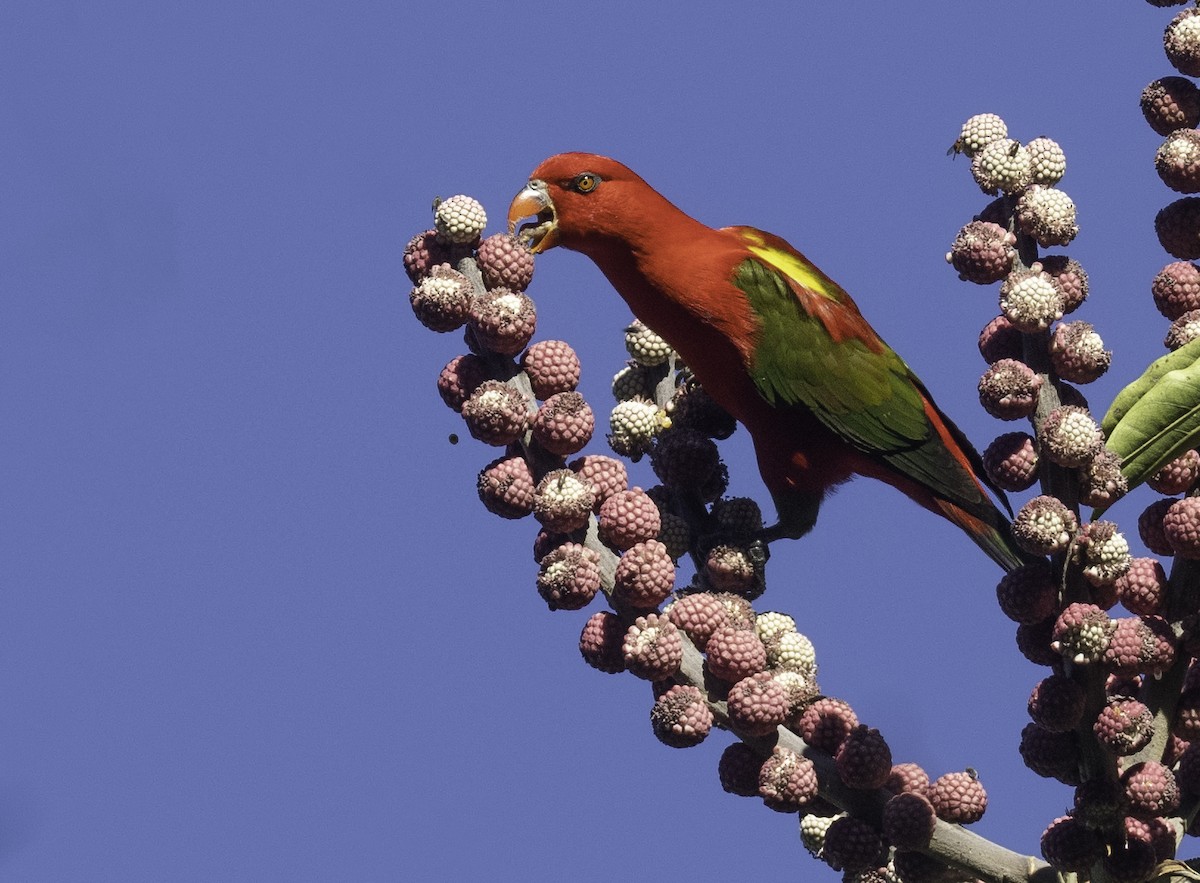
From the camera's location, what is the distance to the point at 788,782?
3.59 metres

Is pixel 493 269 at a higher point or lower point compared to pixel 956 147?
lower

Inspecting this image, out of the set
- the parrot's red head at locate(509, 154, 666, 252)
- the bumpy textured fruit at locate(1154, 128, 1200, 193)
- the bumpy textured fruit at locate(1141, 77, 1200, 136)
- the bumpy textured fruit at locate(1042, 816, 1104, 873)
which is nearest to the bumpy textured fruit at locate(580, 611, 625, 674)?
the bumpy textured fruit at locate(1042, 816, 1104, 873)

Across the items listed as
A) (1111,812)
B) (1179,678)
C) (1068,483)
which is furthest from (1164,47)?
(1111,812)

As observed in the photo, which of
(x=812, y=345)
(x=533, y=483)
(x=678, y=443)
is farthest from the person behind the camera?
(x=812, y=345)

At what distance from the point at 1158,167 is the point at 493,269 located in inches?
73.0

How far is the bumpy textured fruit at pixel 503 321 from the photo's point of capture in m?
3.78

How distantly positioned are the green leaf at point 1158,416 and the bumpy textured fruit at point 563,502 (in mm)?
1384

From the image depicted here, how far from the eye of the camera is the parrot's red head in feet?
15.7

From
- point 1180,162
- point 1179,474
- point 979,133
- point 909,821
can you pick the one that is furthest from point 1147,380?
point 909,821

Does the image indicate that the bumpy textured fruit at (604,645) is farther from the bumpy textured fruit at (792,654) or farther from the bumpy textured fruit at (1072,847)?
the bumpy textured fruit at (1072,847)

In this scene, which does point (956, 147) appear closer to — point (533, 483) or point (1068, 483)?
point (1068, 483)

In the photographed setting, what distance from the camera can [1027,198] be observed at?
4.06 m

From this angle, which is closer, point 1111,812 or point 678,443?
point 1111,812

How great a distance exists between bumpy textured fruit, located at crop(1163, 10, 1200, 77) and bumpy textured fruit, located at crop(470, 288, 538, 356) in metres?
1.98
